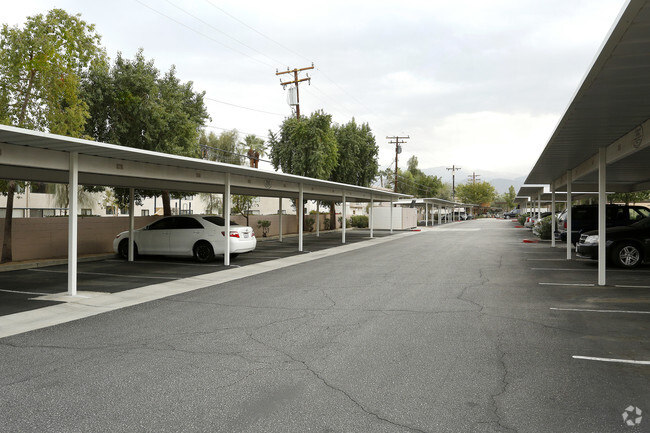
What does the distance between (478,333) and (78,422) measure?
15.5 ft

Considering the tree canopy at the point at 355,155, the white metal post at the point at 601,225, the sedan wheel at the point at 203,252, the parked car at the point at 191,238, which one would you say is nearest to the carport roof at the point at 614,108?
the white metal post at the point at 601,225

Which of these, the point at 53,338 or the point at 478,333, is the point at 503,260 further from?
the point at 53,338

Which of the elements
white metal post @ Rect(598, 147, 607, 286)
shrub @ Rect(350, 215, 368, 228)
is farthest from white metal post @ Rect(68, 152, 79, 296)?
shrub @ Rect(350, 215, 368, 228)

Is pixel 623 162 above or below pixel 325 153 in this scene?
below

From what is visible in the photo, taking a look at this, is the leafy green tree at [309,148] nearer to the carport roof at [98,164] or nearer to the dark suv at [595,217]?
the carport roof at [98,164]

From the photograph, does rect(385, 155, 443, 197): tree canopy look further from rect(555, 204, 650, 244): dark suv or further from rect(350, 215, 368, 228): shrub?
rect(555, 204, 650, 244): dark suv

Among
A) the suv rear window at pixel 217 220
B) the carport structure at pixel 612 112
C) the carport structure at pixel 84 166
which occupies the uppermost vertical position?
the carport structure at pixel 612 112

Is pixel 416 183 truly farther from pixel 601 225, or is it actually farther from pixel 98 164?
pixel 98 164

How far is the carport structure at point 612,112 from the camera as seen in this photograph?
13.6 feet

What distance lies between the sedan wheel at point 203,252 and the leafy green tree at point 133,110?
655cm

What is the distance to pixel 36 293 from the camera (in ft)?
29.9

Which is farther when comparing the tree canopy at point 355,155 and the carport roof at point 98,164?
the tree canopy at point 355,155

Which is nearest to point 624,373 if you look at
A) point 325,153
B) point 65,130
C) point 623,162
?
point 623,162

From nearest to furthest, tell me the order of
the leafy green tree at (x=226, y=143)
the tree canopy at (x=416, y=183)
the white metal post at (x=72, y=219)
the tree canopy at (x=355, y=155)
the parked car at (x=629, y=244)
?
1. the white metal post at (x=72, y=219)
2. the parked car at (x=629, y=244)
3. the tree canopy at (x=355, y=155)
4. the leafy green tree at (x=226, y=143)
5. the tree canopy at (x=416, y=183)
